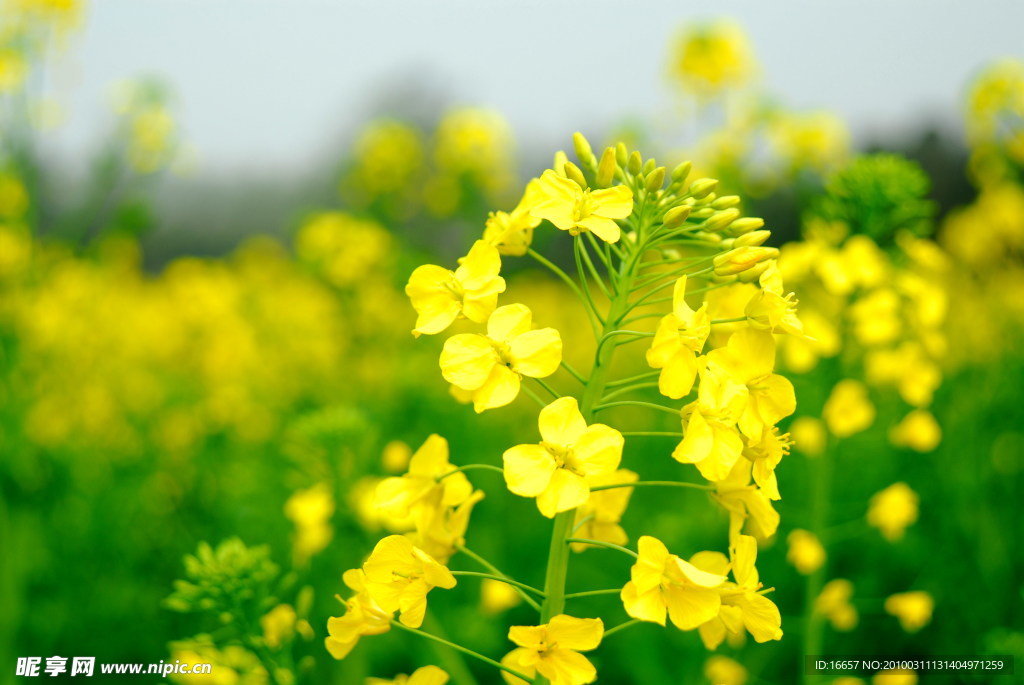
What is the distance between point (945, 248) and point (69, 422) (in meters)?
9.93

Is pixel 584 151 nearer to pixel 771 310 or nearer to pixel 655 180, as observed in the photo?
pixel 655 180

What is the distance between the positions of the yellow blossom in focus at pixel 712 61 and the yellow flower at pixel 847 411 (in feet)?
11.0

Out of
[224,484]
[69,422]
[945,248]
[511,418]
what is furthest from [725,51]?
[945,248]

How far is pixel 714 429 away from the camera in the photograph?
106 centimetres

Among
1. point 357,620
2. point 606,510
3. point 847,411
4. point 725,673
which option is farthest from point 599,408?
point 847,411

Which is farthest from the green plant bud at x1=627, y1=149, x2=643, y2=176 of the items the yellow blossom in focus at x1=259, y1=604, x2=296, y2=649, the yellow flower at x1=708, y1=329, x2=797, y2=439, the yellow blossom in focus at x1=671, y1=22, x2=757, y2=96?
the yellow blossom in focus at x1=671, y1=22, x2=757, y2=96

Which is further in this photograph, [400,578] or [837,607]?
[837,607]

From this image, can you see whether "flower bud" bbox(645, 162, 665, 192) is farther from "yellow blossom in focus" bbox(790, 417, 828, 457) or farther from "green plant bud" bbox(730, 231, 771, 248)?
"yellow blossom in focus" bbox(790, 417, 828, 457)

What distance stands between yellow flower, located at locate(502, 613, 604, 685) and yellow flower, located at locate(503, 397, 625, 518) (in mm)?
181

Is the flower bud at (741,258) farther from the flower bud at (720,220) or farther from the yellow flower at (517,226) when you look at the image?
the yellow flower at (517,226)

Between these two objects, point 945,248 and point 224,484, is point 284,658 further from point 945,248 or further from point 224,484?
point 945,248

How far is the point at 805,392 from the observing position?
3.52 metres

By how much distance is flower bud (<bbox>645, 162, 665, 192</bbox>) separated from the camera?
119 centimetres

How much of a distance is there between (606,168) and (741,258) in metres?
0.27
